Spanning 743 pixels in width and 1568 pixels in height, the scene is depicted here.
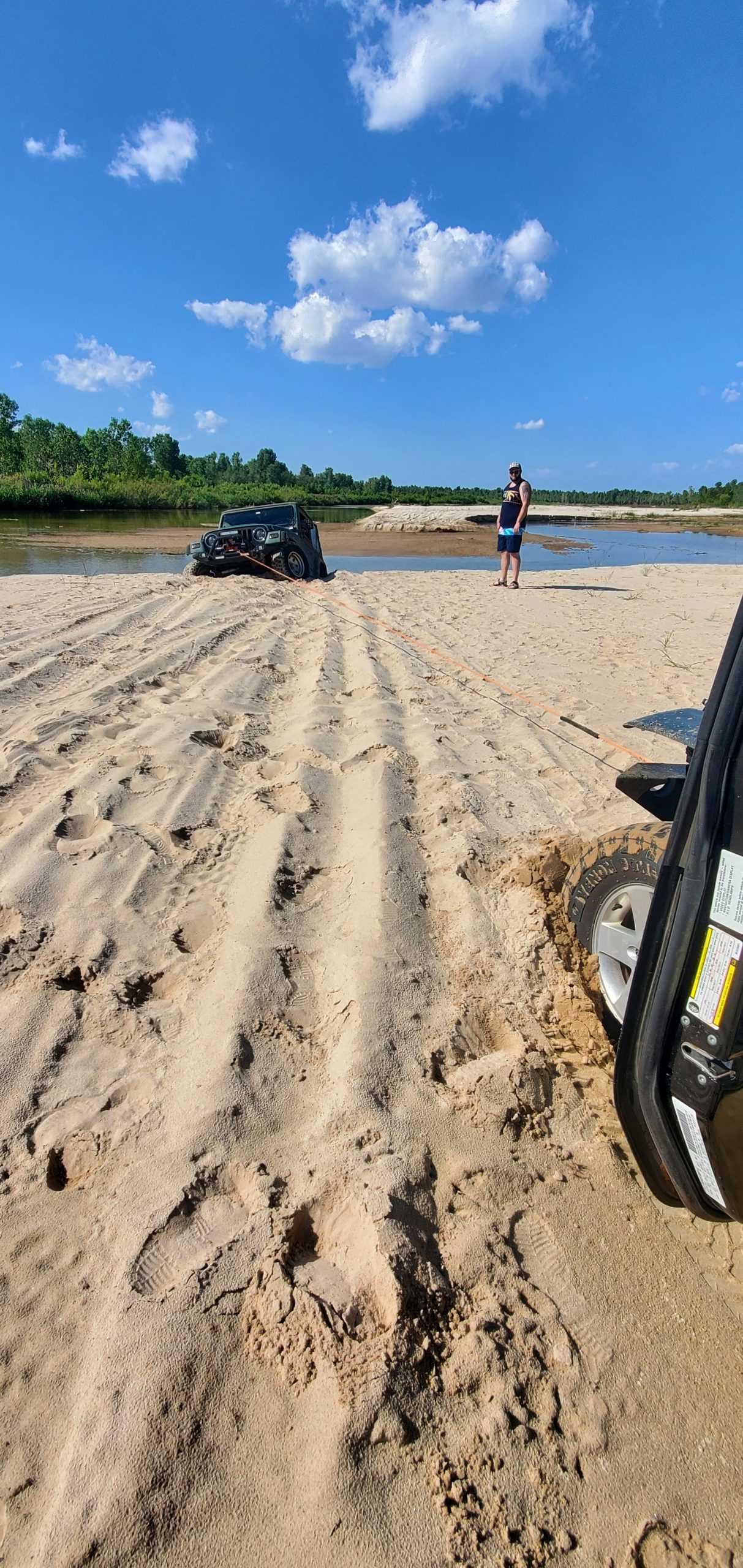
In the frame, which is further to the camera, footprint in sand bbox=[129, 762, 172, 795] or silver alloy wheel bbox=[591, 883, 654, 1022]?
footprint in sand bbox=[129, 762, 172, 795]

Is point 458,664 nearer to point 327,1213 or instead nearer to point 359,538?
point 327,1213

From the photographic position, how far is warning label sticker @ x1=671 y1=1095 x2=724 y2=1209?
1508 mm

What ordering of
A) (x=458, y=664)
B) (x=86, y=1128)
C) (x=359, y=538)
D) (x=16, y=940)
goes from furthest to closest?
(x=359, y=538) < (x=458, y=664) < (x=16, y=940) < (x=86, y=1128)

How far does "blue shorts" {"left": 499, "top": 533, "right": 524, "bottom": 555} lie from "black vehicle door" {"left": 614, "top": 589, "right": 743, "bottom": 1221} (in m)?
11.9

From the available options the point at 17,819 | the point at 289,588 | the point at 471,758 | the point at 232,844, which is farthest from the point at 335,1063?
the point at 289,588

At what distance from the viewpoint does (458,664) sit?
7.21 meters

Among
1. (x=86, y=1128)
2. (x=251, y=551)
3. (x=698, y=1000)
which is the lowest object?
(x=86, y=1128)

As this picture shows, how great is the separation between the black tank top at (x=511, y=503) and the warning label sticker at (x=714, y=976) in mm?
11563

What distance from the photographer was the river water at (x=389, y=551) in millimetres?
17594

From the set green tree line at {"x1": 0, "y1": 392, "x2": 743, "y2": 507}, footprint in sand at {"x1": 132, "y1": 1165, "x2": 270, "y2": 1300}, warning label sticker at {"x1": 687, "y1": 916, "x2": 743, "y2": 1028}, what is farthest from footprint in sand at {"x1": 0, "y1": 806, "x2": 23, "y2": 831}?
green tree line at {"x1": 0, "y1": 392, "x2": 743, "y2": 507}

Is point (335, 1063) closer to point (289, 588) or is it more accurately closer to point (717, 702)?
point (717, 702)

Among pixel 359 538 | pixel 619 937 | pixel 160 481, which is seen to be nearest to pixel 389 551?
pixel 359 538

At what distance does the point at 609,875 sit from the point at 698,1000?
102cm

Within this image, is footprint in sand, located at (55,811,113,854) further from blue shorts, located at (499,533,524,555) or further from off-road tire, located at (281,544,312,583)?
blue shorts, located at (499,533,524,555)
